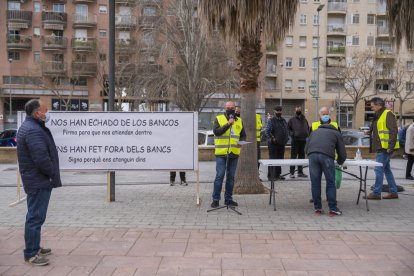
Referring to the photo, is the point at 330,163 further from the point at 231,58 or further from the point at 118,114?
the point at 231,58

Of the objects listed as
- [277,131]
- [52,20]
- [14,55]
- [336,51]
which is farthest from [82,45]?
[277,131]

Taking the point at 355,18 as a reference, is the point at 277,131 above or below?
below

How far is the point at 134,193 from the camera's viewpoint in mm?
9867

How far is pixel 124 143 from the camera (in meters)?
8.60

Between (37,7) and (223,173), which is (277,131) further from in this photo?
(37,7)

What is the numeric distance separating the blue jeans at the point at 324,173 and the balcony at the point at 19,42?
51300 millimetres

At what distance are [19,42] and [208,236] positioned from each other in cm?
5234

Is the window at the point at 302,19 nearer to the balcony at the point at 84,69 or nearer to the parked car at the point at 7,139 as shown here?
the balcony at the point at 84,69

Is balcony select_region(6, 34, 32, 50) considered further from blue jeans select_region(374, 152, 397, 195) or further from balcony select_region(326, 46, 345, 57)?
blue jeans select_region(374, 152, 397, 195)

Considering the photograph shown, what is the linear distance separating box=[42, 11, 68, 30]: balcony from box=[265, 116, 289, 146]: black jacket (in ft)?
Answer: 154

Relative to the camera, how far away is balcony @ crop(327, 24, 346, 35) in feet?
197

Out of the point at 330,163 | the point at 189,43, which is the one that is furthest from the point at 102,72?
the point at 330,163

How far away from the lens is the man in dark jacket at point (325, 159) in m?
7.49

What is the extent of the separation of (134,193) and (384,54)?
158 feet
